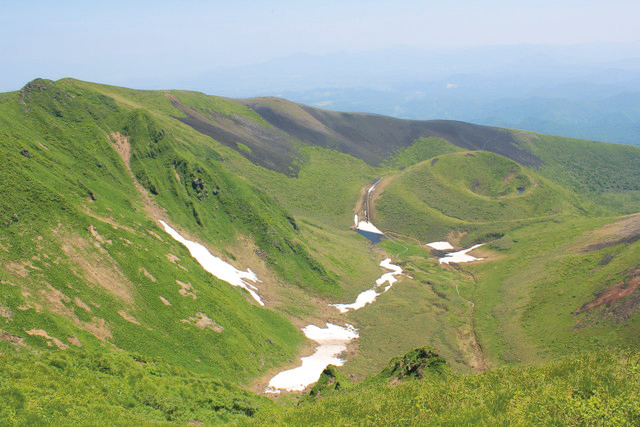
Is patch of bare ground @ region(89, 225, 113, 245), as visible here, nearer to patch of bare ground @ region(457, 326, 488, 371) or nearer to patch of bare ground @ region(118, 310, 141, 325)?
patch of bare ground @ region(118, 310, 141, 325)

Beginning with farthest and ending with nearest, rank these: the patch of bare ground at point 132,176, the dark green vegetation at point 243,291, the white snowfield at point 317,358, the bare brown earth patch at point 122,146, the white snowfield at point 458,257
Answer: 1. the white snowfield at point 458,257
2. the bare brown earth patch at point 122,146
3. the patch of bare ground at point 132,176
4. the white snowfield at point 317,358
5. the dark green vegetation at point 243,291

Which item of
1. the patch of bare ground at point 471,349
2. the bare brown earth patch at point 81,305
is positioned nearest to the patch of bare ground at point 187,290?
the bare brown earth patch at point 81,305

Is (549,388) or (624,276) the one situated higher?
(549,388)

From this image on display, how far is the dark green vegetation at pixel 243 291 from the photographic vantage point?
18.3 metres

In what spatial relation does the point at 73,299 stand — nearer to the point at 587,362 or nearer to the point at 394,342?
the point at 587,362

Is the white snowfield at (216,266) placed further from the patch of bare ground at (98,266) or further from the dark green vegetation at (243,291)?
the patch of bare ground at (98,266)

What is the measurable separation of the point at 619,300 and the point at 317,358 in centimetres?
4478

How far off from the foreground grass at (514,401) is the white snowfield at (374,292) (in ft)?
197

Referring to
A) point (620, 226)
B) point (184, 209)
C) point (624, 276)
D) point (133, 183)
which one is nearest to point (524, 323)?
point (624, 276)

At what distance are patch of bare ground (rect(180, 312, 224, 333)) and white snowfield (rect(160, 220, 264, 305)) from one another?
1613 centimetres

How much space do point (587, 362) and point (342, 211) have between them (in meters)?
132

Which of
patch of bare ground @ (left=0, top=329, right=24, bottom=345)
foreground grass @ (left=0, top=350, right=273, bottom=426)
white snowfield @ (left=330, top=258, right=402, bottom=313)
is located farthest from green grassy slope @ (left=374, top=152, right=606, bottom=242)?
patch of bare ground @ (left=0, top=329, right=24, bottom=345)

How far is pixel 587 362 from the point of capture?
17.8 meters

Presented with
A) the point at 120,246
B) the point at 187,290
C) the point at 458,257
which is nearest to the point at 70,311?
the point at 120,246
